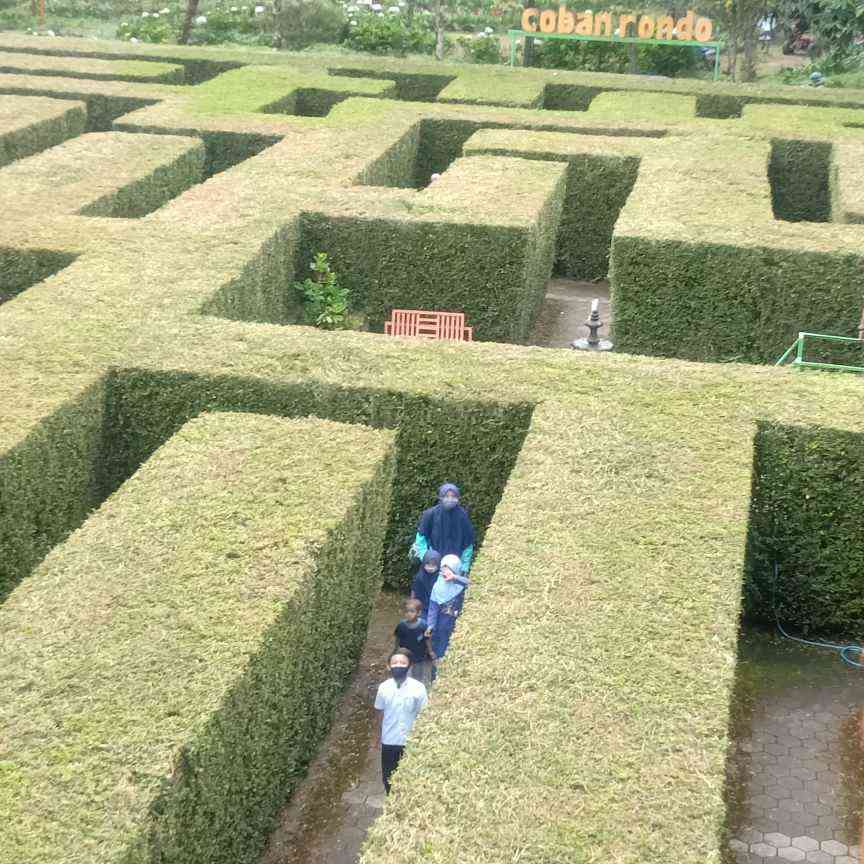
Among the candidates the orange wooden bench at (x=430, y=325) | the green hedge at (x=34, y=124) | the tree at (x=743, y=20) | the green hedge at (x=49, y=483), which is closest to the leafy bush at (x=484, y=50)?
the tree at (x=743, y=20)

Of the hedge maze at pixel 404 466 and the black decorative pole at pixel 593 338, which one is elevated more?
the hedge maze at pixel 404 466

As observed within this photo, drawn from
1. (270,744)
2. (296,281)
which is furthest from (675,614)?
(296,281)

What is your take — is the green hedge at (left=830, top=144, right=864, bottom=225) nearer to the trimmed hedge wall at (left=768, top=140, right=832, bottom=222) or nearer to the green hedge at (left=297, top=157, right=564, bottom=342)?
the trimmed hedge wall at (left=768, top=140, right=832, bottom=222)

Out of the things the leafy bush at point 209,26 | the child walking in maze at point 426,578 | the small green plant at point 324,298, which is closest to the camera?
the child walking in maze at point 426,578

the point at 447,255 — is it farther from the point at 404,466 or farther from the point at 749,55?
the point at 749,55

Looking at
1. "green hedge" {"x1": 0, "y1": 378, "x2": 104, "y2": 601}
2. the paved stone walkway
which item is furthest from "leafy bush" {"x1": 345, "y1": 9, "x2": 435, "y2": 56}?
the paved stone walkway

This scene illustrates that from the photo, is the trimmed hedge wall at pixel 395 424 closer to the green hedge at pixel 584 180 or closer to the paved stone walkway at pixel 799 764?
the paved stone walkway at pixel 799 764
